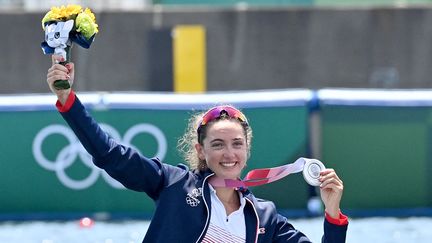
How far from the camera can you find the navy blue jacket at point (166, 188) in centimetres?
334

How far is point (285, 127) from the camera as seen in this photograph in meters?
7.95

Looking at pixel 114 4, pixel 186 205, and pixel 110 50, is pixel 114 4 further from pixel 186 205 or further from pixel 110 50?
pixel 186 205

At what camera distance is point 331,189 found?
3.48 meters

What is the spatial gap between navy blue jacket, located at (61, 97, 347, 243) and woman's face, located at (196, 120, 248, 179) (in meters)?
0.05

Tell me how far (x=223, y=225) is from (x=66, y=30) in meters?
0.80

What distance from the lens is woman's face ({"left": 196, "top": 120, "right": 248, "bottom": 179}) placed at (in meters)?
3.51

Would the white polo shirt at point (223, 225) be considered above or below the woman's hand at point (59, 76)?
below

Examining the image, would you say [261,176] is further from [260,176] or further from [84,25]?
[84,25]

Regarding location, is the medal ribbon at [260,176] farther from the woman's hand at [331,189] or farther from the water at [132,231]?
the water at [132,231]

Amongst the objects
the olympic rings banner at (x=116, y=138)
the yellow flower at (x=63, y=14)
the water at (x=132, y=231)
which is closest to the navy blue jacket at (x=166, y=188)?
the yellow flower at (x=63, y=14)

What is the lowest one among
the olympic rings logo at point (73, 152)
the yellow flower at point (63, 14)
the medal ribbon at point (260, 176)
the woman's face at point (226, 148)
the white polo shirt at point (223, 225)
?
the olympic rings logo at point (73, 152)

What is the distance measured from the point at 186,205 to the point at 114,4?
11.3 metres

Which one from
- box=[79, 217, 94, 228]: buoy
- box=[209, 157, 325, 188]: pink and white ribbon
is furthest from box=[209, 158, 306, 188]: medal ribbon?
box=[79, 217, 94, 228]: buoy

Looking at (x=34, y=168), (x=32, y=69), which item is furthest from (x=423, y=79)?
(x=34, y=168)
